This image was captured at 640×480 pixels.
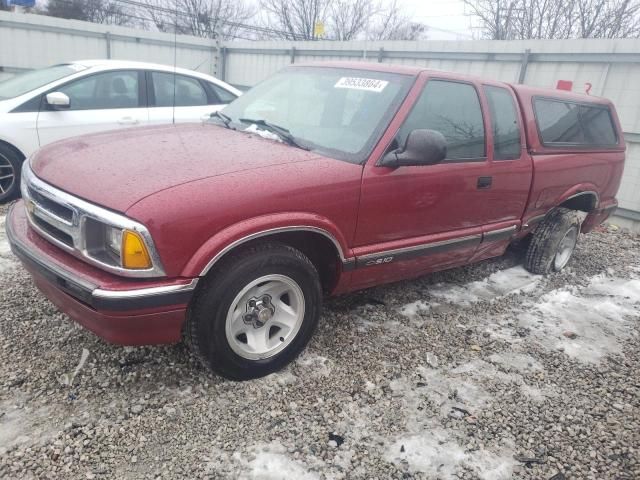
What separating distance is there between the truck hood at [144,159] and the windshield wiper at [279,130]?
0.07m

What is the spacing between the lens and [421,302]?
3992mm

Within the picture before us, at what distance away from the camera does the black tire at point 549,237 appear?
15.4 ft

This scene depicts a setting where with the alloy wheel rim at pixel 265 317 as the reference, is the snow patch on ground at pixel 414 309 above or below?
below

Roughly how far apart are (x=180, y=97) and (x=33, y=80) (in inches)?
64.6

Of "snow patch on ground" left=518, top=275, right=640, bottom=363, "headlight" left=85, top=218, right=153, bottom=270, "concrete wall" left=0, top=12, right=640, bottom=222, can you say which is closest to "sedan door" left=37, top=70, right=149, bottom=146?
"concrete wall" left=0, top=12, right=640, bottom=222

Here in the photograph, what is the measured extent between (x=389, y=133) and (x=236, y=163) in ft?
3.27

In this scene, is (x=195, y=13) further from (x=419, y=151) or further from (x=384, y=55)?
(x=419, y=151)

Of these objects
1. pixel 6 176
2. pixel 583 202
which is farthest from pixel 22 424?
pixel 583 202

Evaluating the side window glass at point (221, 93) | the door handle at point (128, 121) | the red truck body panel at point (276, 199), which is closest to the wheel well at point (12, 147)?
the door handle at point (128, 121)

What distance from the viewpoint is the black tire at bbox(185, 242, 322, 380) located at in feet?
8.01

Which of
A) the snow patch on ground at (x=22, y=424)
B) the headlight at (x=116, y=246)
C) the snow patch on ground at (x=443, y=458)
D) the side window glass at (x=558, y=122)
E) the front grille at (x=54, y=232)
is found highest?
the side window glass at (x=558, y=122)

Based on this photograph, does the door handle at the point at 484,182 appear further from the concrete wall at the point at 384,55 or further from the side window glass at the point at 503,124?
the concrete wall at the point at 384,55

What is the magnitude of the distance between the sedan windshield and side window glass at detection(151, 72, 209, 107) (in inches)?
33.8

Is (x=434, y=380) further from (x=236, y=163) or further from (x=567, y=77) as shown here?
(x=567, y=77)
